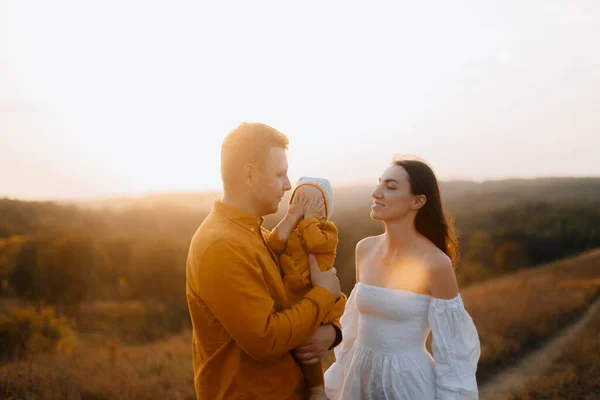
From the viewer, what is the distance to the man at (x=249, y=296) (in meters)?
2.32

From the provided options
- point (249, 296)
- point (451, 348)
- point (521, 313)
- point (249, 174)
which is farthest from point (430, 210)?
point (521, 313)

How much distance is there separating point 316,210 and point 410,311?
1096mm

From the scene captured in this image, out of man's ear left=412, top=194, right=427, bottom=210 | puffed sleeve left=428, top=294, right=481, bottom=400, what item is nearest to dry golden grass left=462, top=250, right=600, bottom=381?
puffed sleeve left=428, top=294, right=481, bottom=400

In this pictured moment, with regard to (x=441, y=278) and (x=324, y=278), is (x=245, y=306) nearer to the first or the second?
(x=324, y=278)

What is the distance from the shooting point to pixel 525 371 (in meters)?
7.89

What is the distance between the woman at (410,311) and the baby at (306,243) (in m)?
0.62

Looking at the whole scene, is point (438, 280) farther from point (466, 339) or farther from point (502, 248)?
point (502, 248)

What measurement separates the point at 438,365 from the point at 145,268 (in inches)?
1234

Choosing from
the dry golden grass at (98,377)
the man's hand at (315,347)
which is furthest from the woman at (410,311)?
the dry golden grass at (98,377)

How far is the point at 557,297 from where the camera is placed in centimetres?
1243

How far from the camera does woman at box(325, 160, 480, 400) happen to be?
3227 mm

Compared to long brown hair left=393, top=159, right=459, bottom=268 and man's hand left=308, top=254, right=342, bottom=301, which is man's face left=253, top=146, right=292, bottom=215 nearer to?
man's hand left=308, top=254, right=342, bottom=301

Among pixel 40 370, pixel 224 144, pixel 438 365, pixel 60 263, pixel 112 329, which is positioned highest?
pixel 224 144

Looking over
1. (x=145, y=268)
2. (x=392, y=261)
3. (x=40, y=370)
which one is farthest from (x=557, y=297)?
(x=145, y=268)
